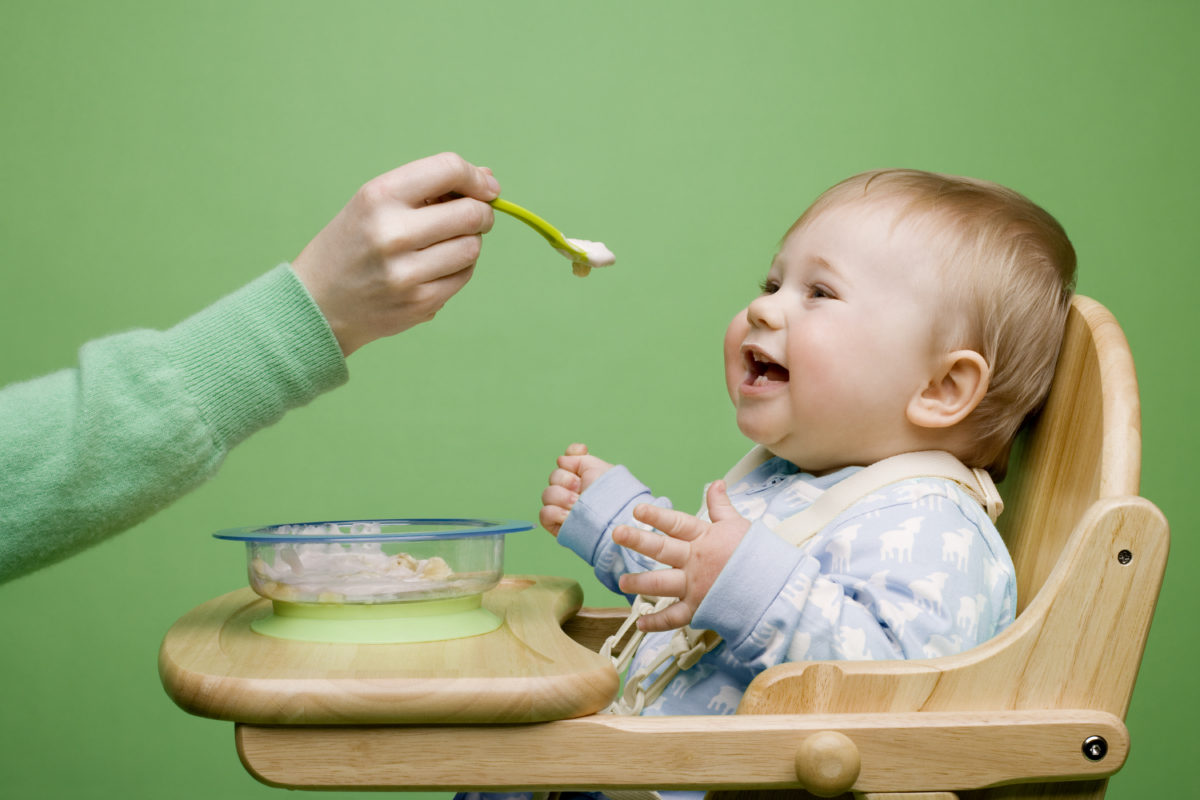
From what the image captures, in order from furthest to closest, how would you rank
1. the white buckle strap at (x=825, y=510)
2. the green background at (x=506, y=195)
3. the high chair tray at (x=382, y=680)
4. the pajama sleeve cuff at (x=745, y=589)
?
the green background at (x=506, y=195), the white buckle strap at (x=825, y=510), the pajama sleeve cuff at (x=745, y=589), the high chair tray at (x=382, y=680)

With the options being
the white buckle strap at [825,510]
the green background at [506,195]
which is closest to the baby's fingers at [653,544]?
the white buckle strap at [825,510]

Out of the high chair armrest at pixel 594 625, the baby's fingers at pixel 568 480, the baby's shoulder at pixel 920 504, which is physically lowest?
the high chair armrest at pixel 594 625

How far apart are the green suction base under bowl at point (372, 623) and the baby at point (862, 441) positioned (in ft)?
0.40

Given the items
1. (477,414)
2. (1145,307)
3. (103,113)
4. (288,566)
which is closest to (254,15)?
A: (103,113)

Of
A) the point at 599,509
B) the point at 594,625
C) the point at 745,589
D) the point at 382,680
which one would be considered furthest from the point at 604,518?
the point at 382,680

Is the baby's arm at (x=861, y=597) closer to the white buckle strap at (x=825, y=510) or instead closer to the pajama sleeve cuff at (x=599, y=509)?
the white buckle strap at (x=825, y=510)

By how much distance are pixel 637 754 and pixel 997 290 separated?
46cm

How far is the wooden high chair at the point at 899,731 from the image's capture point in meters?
0.58

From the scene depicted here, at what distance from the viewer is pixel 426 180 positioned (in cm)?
77

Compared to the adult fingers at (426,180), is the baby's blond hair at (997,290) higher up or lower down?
lower down

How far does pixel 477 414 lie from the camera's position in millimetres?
1618

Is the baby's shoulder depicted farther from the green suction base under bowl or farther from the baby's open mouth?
the green suction base under bowl

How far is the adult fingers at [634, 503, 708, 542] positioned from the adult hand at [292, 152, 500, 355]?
0.79ft

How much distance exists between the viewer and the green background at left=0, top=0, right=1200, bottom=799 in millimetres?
1577
